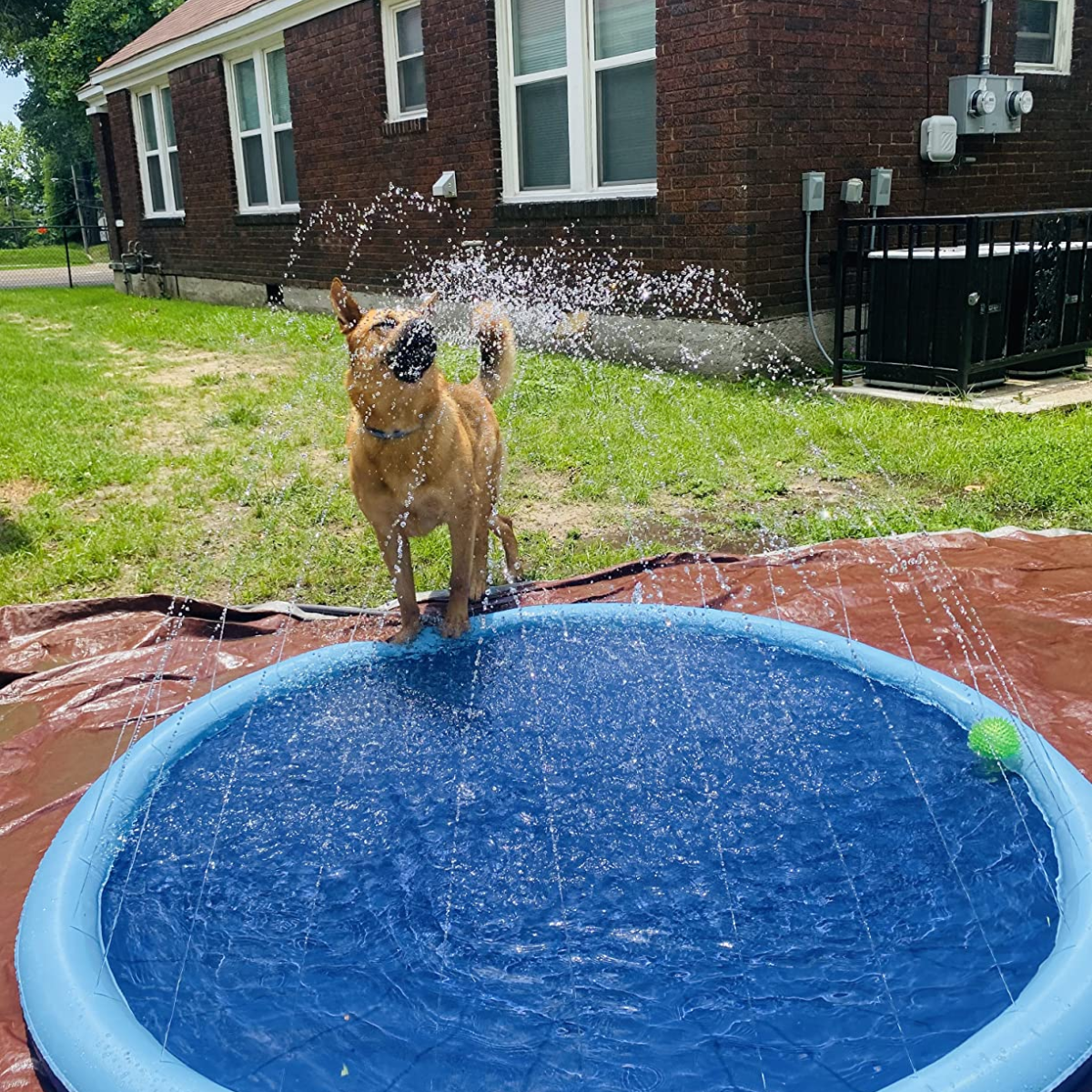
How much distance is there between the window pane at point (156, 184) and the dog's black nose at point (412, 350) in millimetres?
18726

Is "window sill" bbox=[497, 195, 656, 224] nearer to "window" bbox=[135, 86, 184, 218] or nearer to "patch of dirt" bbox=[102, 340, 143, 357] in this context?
"patch of dirt" bbox=[102, 340, 143, 357]

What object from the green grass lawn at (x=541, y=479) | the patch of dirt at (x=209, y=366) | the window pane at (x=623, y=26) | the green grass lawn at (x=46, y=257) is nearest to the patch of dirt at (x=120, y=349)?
the patch of dirt at (x=209, y=366)

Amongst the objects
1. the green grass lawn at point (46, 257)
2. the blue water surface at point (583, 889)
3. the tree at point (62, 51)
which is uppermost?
the tree at point (62, 51)

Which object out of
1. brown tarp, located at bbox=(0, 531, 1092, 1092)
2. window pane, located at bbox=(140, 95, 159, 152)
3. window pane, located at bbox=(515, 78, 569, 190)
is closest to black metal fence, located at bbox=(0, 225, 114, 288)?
window pane, located at bbox=(140, 95, 159, 152)

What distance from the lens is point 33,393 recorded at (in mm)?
10625

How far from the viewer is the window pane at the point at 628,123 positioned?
9984 millimetres

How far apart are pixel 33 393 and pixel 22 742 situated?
25.5 ft

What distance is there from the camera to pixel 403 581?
177 inches

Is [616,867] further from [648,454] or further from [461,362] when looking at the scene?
[461,362]

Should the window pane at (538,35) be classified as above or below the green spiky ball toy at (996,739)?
above

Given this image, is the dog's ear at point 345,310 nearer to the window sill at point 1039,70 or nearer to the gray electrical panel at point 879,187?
the gray electrical panel at point 879,187

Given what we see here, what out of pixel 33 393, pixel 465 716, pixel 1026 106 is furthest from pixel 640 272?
pixel 465 716

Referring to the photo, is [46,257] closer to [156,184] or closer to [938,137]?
[156,184]

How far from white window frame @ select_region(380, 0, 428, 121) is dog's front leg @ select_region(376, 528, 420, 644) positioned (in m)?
9.56
